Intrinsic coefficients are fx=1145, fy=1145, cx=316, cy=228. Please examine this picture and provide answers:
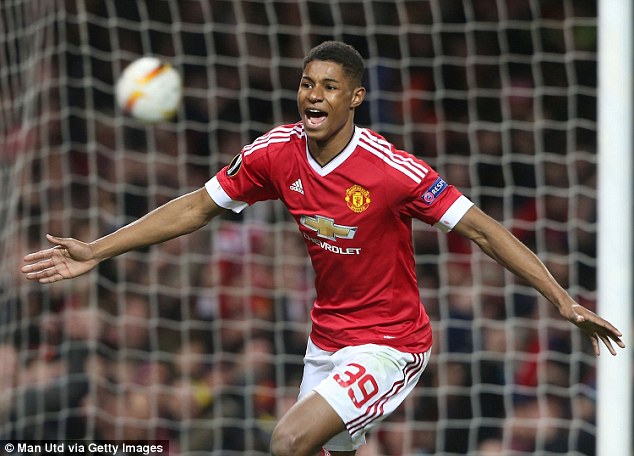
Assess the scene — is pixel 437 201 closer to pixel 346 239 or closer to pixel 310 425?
pixel 346 239

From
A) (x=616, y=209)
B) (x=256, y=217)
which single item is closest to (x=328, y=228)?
(x=616, y=209)

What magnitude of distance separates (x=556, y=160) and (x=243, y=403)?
2435 mm

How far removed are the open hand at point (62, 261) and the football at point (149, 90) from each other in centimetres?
264

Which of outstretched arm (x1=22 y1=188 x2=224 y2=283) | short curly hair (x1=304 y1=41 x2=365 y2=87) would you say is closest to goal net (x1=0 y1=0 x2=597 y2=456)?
outstretched arm (x1=22 y1=188 x2=224 y2=283)

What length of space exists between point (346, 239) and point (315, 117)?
0.44 m

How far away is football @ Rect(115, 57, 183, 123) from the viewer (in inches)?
260

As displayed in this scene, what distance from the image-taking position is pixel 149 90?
6664 millimetres

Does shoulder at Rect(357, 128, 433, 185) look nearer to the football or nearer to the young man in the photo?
the young man

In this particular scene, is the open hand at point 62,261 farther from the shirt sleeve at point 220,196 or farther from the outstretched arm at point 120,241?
the shirt sleeve at point 220,196

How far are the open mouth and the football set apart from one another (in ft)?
9.25

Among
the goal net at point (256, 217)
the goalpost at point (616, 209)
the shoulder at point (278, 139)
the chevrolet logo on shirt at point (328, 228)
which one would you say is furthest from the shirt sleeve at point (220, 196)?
the goal net at point (256, 217)

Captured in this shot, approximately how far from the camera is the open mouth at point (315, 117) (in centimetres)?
390

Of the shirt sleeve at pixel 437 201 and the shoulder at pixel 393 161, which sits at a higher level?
the shoulder at pixel 393 161

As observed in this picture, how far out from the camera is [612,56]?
520 cm
